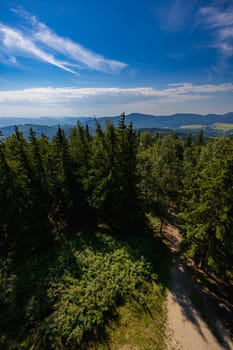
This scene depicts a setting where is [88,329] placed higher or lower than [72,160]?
lower

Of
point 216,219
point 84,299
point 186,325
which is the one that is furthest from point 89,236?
point 216,219

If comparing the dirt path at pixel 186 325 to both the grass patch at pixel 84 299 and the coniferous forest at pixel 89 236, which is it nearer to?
the grass patch at pixel 84 299

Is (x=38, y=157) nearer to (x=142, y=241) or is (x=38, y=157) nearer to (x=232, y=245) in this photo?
(x=142, y=241)

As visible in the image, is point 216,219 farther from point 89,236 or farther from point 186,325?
point 89,236

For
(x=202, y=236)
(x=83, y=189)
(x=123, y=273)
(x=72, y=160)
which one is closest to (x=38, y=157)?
(x=72, y=160)

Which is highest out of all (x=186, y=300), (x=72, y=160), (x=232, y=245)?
(x=72, y=160)

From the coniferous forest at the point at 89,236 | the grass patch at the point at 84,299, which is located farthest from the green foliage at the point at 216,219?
the grass patch at the point at 84,299
